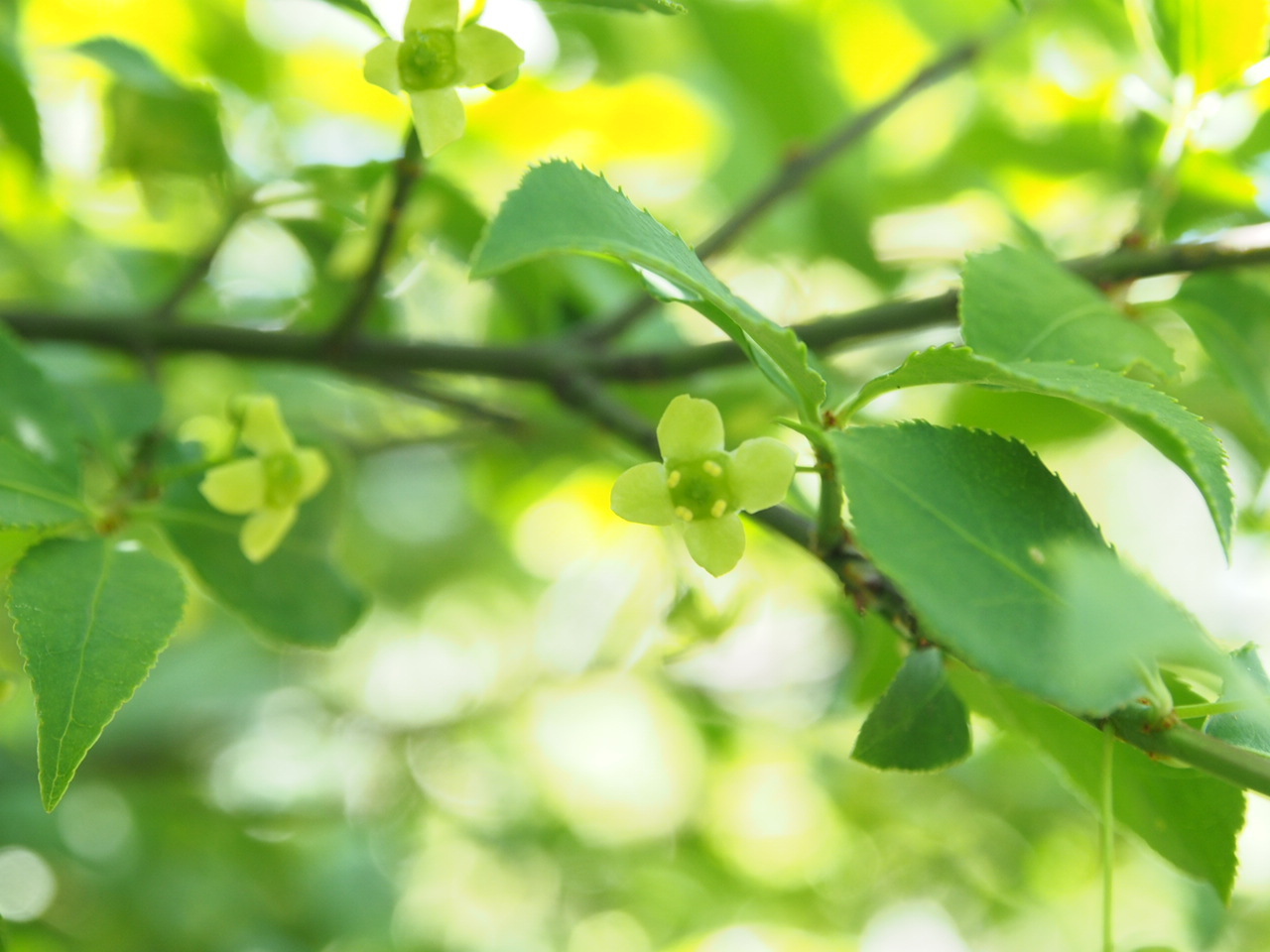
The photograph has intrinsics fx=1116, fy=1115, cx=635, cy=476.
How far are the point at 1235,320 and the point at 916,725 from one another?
46 cm

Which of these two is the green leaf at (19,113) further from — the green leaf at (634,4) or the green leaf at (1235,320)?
the green leaf at (1235,320)

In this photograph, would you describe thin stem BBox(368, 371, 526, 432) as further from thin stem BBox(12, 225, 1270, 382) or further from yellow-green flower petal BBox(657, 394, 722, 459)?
yellow-green flower petal BBox(657, 394, 722, 459)

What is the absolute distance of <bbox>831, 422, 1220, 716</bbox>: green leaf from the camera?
1.35ft

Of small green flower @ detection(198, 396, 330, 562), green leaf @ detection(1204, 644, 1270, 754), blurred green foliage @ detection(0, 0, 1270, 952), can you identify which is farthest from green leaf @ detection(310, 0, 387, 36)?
green leaf @ detection(1204, 644, 1270, 754)

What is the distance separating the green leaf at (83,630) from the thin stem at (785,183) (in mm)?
449

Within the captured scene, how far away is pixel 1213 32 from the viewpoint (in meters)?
0.86

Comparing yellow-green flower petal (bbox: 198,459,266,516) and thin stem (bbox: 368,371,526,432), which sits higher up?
yellow-green flower petal (bbox: 198,459,266,516)

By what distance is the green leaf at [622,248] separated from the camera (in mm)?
415

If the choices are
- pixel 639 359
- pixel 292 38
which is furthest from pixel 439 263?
pixel 639 359

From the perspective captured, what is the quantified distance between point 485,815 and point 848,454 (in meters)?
1.88

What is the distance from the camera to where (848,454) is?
0.45 meters

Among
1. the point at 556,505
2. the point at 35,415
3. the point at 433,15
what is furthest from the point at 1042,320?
the point at 556,505

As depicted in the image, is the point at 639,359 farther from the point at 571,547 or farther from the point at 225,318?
the point at 571,547

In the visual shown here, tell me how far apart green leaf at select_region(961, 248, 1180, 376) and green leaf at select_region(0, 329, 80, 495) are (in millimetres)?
526
